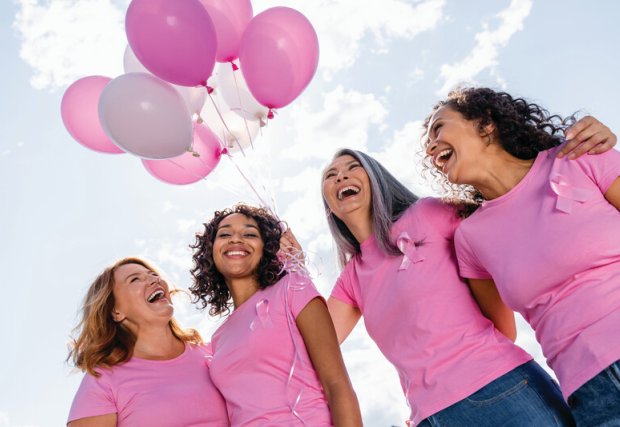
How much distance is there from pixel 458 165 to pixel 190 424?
1957mm

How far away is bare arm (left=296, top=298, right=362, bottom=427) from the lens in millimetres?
2707

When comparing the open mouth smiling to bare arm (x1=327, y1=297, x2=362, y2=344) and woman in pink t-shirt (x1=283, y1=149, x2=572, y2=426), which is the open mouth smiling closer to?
woman in pink t-shirt (x1=283, y1=149, x2=572, y2=426)

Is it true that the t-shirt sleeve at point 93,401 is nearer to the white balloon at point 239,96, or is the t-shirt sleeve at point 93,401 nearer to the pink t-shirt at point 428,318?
the pink t-shirt at point 428,318

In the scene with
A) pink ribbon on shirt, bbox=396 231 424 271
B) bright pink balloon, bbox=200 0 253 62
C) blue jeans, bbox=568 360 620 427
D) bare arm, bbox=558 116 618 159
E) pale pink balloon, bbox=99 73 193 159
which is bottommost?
blue jeans, bbox=568 360 620 427

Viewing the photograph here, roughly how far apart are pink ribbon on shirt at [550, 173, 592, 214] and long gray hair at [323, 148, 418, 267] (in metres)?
0.91

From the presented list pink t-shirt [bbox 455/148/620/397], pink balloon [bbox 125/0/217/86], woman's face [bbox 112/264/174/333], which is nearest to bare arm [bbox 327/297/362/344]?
pink t-shirt [bbox 455/148/620/397]

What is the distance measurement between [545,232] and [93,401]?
2463 mm

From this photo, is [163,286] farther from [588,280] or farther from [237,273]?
[588,280]

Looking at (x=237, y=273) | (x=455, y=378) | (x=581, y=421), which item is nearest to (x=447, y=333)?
(x=455, y=378)

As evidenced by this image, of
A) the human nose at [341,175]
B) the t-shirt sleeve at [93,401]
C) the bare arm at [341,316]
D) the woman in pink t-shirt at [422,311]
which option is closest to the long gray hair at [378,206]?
the woman in pink t-shirt at [422,311]

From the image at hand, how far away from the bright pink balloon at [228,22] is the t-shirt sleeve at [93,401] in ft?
6.81

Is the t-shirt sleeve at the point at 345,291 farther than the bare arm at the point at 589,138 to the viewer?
Yes

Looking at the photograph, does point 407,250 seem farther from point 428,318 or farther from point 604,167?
point 604,167

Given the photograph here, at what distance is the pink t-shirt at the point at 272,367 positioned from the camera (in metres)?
2.78
